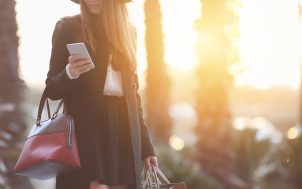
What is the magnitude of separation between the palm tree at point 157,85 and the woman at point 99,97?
864cm

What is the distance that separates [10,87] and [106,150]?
4.38m

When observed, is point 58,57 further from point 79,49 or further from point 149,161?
point 149,161

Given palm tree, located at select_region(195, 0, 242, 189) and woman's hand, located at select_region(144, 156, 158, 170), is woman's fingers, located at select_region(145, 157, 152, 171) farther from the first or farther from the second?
palm tree, located at select_region(195, 0, 242, 189)

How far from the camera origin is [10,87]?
285 inches

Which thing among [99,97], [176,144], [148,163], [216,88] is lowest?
[176,144]

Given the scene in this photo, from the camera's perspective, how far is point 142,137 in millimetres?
3439

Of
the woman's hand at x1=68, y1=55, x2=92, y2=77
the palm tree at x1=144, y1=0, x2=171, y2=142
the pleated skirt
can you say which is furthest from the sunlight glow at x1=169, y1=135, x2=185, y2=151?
the woman's hand at x1=68, y1=55, x2=92, y2=77

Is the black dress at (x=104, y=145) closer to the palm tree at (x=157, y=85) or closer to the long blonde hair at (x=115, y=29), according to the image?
the long blonde hair at (x=115, y=29)

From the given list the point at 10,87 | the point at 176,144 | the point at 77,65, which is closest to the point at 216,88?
the point at 176,144

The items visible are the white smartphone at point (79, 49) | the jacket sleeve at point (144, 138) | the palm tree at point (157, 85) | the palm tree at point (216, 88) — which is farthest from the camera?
the palm tree at point (157, 85)

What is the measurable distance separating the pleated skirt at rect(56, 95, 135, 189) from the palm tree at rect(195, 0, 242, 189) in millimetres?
6853

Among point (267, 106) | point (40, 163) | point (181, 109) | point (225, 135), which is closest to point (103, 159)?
point (40, 163)

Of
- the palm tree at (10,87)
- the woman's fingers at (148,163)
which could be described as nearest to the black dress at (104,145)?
the woman's fingers at (148,163)

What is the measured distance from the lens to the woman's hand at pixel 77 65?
2.87 metres
